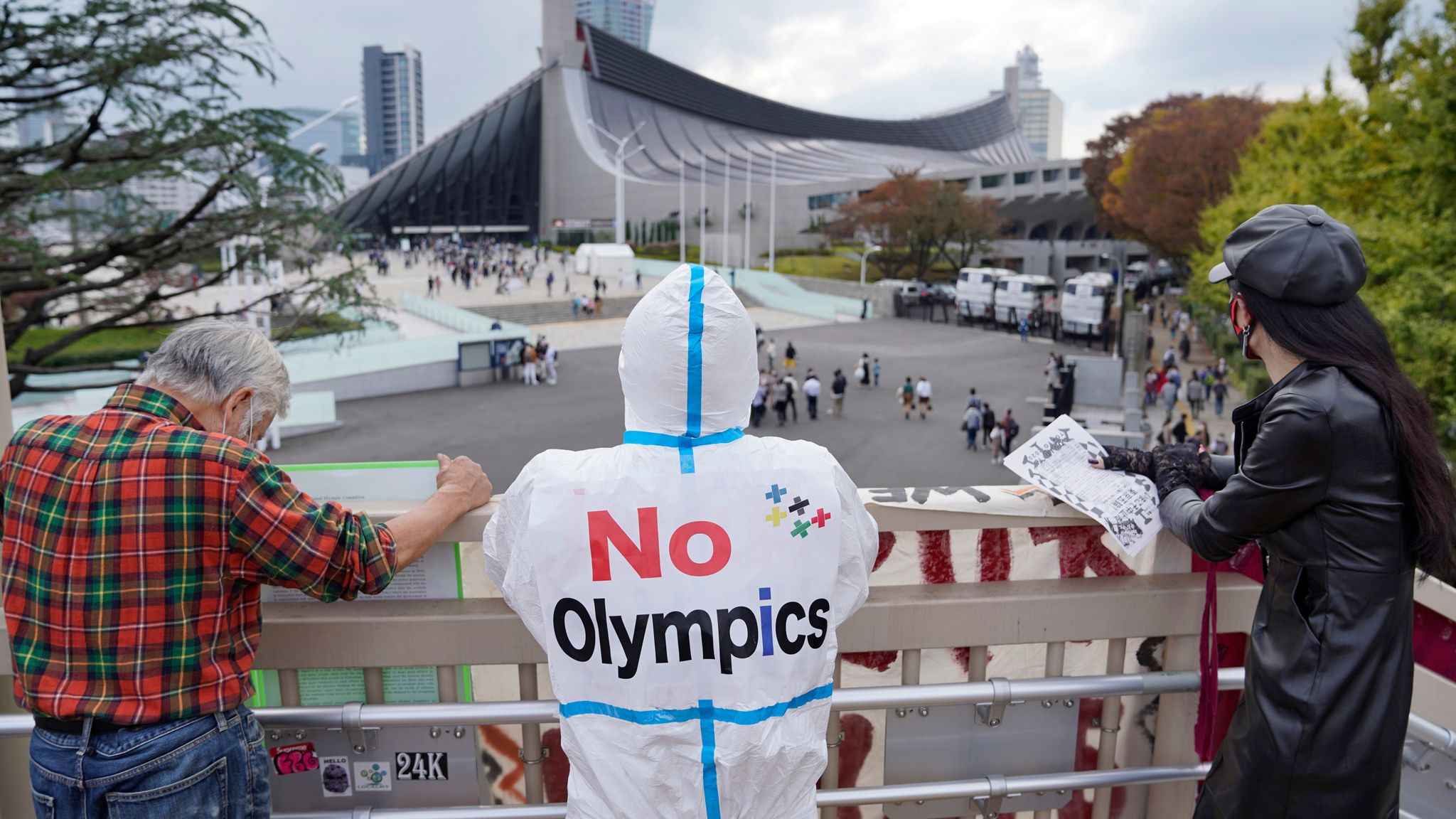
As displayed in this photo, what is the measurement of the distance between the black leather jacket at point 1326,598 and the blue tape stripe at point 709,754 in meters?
0.99

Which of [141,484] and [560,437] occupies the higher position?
[141,484]

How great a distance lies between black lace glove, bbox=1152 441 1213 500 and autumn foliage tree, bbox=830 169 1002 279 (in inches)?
1772

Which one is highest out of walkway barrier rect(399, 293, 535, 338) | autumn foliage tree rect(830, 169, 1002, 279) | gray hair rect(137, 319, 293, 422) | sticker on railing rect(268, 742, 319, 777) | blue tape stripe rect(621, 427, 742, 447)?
autumn foliage tree rect(830, 169, 1002, 279)

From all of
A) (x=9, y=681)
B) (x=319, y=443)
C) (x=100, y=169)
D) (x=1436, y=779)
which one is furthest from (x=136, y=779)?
(x=319, y=443)

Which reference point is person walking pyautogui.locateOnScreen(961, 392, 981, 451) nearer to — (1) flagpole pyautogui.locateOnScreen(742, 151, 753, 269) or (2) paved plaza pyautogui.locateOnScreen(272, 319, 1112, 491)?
(2) paved plaza pyautogui.locateOnScreen(272, 319, 1112, 491)

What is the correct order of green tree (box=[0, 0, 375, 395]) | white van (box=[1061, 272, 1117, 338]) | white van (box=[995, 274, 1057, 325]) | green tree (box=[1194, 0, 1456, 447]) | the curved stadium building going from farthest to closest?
1. the curved stadium building
2. white van (box=[995, 274, 1057, 325])
3. white van (box=[1061, 272, 1117, 338])
4. green tree (box=[1194, 0, 1456, 447])
5. green tree (box=[0, 0, 375, 395])

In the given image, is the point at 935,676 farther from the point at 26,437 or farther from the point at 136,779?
the point at 26,437

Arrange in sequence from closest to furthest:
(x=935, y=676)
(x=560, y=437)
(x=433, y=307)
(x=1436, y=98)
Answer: (x=935, y=676)
(x=1436, y=98)
(x=560, y=437)
(x=433, y=307)

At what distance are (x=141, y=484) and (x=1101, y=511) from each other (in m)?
1.81

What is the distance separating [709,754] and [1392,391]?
1320mm

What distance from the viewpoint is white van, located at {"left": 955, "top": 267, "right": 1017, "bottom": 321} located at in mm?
36469

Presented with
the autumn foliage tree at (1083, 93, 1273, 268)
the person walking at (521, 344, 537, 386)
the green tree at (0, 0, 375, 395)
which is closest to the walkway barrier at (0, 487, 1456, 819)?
the green tree at (0, 0, 375, 395)

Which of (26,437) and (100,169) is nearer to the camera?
(26,437)

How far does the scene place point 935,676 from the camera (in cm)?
236
